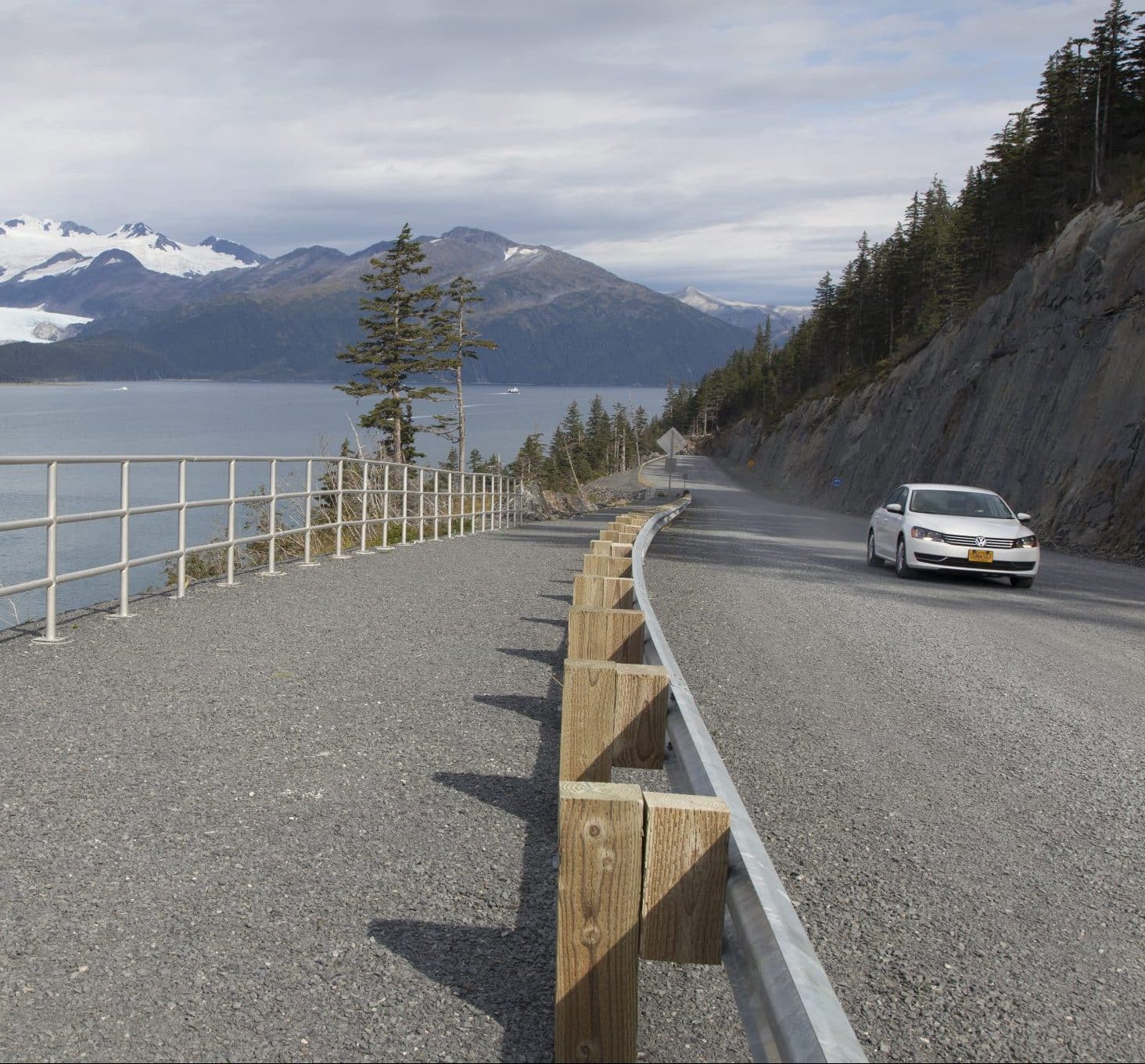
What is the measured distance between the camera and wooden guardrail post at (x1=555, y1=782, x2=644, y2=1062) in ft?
8.54

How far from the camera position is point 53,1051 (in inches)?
106

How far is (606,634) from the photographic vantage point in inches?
216

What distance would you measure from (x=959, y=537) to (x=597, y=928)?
1382 cm

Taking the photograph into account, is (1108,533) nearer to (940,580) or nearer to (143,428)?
(940,580)

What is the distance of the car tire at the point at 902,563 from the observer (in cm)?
1576

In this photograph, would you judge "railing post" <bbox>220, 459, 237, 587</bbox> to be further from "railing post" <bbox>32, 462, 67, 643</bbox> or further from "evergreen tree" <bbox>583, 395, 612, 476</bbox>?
"evergreen tree" <bbox>583, 395, 612, 476</bbox>

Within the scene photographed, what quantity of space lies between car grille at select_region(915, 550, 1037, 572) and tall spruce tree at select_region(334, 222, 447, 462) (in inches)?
1868

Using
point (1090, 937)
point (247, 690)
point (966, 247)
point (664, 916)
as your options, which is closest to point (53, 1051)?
point (664, 916)

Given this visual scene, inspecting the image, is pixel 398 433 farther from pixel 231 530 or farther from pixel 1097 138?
pixel 231 530

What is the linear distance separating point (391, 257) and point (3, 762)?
60964 millimetres

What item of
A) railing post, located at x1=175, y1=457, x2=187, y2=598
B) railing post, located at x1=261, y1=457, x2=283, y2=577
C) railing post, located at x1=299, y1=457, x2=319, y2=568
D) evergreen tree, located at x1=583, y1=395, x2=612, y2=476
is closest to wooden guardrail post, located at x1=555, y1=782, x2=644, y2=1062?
railing post, located at x1=175, y1=457, x2=187, y2=598

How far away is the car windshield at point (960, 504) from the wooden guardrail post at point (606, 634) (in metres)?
12.0

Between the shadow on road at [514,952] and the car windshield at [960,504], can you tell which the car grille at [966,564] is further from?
the shadow on road at [514,952]

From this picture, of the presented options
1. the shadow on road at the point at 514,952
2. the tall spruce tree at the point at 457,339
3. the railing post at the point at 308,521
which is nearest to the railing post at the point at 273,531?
the railing post at the point at 308,521
